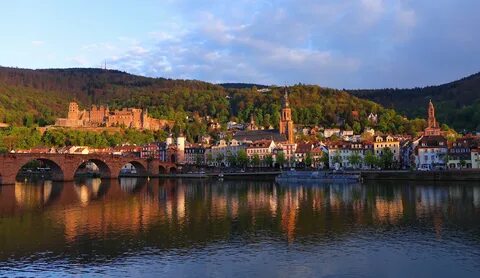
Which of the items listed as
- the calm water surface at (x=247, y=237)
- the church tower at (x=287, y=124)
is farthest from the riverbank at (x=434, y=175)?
the church tower at (x=287, y=124)

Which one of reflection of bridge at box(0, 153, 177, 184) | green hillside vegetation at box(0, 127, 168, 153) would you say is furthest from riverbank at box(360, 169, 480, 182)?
green hillside vegetation at box(0, 127, 168, 153)

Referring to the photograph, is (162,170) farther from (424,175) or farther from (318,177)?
(424,175)

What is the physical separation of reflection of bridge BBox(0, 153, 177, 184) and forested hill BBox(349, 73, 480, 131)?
7102cm

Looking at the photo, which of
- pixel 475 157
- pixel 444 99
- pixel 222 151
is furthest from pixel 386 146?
pixel 444 99

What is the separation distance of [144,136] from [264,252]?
117 m

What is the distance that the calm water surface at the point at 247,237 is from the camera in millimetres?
18562

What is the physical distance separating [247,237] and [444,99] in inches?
6524

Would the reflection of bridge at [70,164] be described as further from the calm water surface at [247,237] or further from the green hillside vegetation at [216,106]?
the green hillside vegetation at [216,106]

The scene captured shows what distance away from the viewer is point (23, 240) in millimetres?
24062

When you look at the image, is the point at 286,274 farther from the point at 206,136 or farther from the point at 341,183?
the point at 206,136

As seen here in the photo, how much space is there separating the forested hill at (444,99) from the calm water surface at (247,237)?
92.1 meters

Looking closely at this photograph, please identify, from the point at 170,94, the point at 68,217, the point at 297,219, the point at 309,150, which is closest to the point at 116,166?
the point at 309,150

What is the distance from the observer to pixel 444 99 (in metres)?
176

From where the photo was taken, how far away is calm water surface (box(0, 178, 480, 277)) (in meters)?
18.6
